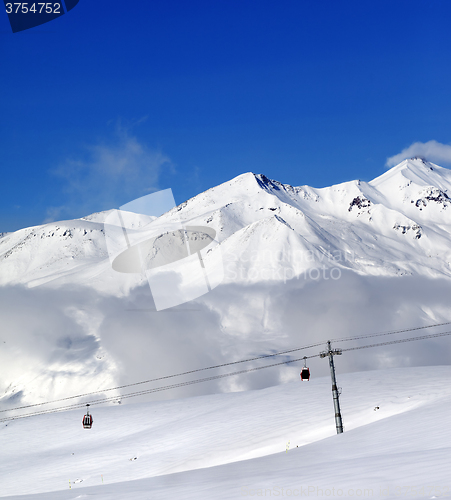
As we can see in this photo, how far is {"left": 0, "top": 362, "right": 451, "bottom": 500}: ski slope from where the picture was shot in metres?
13.8

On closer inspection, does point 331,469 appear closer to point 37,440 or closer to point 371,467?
point 371,467

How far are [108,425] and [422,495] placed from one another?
56180 mm

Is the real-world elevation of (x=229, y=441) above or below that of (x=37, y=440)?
below

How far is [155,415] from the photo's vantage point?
201ft

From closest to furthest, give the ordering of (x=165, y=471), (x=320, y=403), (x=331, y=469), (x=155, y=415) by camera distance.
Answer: (x=331, y=469)
(x=165, y=471)
(x=320, y=403)
(x=155, y=415)

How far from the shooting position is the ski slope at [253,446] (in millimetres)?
13758

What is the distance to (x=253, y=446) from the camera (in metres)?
39.5

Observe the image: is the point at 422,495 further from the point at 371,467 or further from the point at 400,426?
the point at 400,426

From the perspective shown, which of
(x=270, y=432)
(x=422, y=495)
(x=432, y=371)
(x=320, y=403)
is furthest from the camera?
(x=432, y=371)

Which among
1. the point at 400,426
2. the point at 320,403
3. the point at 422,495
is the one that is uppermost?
the point at 320,403

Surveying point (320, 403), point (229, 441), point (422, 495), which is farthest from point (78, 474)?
point (422, 495)

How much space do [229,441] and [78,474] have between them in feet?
44.9

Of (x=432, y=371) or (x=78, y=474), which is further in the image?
(x=432, y=371)

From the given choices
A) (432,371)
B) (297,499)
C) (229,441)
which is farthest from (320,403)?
(297,499)
